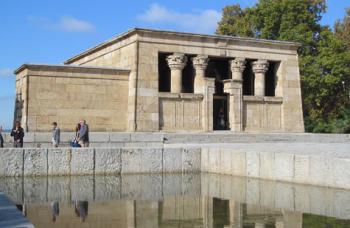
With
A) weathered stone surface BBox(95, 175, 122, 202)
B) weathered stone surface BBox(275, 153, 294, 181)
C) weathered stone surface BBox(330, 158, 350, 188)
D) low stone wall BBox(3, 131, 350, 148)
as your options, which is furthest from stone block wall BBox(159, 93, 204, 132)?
weathered stone surface BBox(330, 158, 350, 188)

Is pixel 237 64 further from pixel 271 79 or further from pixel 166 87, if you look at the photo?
pixel 166 87

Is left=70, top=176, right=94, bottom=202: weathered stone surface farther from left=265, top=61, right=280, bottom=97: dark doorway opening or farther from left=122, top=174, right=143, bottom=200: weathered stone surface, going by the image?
left=265, top=61, right=280, bottom=97: dark doorway opening

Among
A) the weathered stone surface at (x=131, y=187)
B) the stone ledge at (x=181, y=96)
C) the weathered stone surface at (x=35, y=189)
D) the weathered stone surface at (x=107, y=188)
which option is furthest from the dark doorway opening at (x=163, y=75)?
the weathered stone surface at (x=35, y=189)

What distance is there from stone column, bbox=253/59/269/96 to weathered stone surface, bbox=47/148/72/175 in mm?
20605

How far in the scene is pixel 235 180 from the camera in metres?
15.0

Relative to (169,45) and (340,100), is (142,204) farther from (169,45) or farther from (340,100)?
(340,100)

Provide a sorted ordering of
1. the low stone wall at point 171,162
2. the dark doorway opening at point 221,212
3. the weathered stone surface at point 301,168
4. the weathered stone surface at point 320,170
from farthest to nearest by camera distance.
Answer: the low stone wall at point 171,162 < the weathered stone surface at point 301,168 < the weathered stone surface at point 320,170 < the dark doorway opening at point 221,212

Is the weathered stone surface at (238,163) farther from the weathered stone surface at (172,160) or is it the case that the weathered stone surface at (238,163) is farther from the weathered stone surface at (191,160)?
the weathered stone surface at (172,160)

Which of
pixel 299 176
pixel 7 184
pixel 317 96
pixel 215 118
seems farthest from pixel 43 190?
pixel 317 96

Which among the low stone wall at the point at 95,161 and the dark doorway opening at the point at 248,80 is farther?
Answer: the dark doorway opening at the point at 248,80

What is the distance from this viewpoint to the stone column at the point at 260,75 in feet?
112

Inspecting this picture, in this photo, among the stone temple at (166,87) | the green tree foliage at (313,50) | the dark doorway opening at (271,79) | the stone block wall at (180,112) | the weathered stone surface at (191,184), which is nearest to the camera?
the weathered stone surface at (191,184)

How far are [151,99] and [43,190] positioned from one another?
57.2 feet

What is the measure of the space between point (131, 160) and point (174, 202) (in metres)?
5.38
